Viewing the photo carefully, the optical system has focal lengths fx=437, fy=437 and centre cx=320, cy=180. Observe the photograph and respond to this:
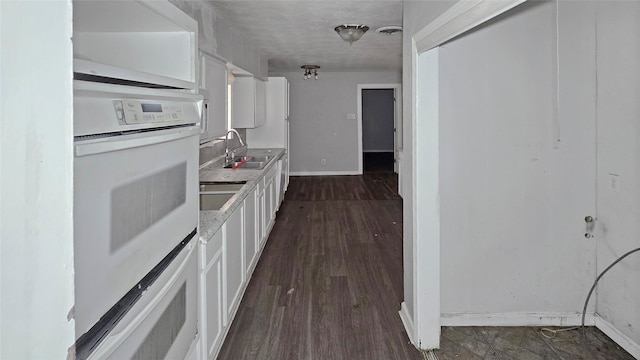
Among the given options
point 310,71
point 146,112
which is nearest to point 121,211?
point 146,112

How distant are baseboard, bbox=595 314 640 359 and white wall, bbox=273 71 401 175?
7120 millimetres

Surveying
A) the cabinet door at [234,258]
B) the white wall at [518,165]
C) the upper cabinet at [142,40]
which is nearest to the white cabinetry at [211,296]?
the cabinet door at [234,258]

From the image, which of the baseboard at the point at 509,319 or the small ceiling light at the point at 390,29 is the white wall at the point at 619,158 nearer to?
the baseboard at the point at 509,319

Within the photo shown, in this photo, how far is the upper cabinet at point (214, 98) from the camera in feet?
10.6

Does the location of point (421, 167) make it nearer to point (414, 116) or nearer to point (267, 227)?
point (414, 116)

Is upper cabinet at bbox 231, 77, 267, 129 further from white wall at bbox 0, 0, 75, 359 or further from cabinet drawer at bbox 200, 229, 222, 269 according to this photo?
white wall at bbox 0, 0, 75, 359

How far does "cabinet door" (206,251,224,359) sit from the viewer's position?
2.01 metres

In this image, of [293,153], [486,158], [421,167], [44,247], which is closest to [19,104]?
[44,247]

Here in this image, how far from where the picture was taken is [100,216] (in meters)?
0.84

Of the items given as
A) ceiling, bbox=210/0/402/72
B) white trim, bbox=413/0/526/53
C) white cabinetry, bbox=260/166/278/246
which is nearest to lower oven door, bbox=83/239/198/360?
white trim, bbox=413/0/526/53

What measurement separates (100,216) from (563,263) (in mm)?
2745

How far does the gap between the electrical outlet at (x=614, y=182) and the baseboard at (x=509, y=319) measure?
810 mm

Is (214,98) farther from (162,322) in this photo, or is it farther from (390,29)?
(162,322)

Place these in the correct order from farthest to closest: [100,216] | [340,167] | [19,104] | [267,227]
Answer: [340,167] → [267,227] → [100,216] → [19,104]
